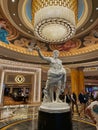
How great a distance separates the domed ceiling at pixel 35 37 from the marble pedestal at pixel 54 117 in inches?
165

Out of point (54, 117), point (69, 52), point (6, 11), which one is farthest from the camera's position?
point (69, 52)

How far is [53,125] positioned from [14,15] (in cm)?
612

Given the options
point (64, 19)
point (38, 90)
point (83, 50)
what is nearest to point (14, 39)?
point (38, 90)

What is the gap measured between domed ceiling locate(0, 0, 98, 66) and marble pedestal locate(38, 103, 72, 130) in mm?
4186

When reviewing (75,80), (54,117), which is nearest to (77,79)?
(75,80)

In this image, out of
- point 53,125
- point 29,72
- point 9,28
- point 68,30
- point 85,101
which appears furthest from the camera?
point 29,72

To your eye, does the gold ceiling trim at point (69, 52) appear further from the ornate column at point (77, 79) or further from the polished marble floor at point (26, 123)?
the polished marble floor at point (26, 123)

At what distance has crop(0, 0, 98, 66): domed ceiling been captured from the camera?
6.29 metres

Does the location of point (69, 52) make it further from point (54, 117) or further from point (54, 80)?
point (54, 117)

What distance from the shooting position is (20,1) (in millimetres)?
5832

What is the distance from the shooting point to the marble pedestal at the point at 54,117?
3.26 m

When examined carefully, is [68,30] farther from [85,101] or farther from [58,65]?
[85,101]

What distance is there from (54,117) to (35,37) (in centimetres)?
788

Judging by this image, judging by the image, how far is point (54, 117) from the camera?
3.32 meters
